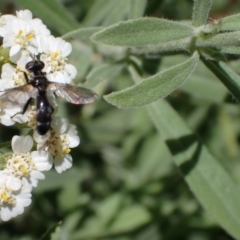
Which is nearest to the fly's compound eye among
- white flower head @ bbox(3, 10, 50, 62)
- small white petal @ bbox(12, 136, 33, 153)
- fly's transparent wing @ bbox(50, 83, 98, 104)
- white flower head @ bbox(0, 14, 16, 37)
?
white flower head @ bbox(3, 10, 50, 62)

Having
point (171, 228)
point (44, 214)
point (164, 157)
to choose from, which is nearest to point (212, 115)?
point (164, 157)

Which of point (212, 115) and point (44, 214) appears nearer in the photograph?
point (44, 214)

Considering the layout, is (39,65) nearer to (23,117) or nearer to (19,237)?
(23,117)

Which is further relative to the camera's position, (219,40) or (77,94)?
(219,40)

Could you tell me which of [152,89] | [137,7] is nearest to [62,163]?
[152,89]

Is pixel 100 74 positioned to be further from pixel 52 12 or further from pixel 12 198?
pixel 12 198

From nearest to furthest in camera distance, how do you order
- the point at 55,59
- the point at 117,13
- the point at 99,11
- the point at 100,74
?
1. the point at 55,59
2. the point at 100,74
3. the point at 117,13
4. the point at 99,11
